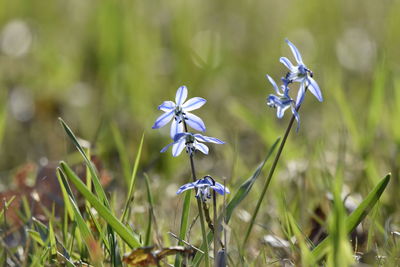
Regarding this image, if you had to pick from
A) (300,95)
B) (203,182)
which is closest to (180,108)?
(203,182)

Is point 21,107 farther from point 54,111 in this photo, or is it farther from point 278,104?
point 278,104

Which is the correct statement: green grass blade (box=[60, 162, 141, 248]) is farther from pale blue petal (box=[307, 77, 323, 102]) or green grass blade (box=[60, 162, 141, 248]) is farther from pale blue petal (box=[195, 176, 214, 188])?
pale blue petal (box=[307, 77, 323, 102])

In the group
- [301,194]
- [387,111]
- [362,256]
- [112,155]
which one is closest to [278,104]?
[362,256]

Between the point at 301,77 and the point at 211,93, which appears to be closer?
the point at 301,77

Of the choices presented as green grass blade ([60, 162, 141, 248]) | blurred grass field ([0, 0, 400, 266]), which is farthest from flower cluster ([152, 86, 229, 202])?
blurred grass field ([0, 0, 400, 266])

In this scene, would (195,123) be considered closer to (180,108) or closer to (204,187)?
(180,108)

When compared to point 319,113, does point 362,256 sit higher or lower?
lower
